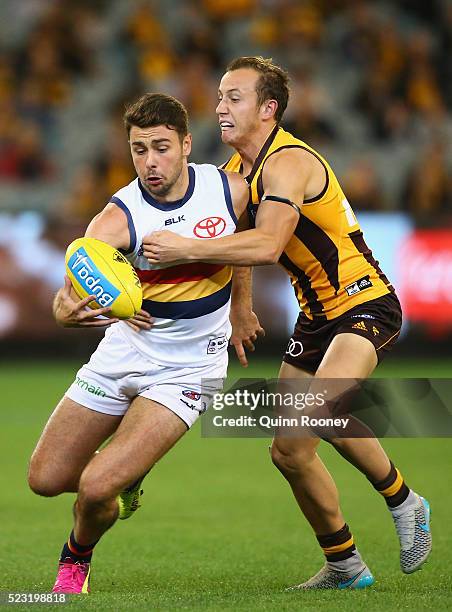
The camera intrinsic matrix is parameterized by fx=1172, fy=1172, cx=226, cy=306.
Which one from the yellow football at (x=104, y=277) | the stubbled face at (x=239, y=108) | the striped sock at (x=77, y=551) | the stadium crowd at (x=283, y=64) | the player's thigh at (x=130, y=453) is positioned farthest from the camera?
the stadium crowd at (x=283, y=64)

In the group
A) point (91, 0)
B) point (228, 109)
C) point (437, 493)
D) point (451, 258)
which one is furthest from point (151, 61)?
point (228, 109)

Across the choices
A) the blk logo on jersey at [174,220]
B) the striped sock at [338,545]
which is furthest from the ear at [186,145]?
the striped sock at [338,545]

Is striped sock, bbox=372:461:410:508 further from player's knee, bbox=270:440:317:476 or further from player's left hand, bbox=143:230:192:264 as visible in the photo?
player's left hand, bbox=143:230:192:264

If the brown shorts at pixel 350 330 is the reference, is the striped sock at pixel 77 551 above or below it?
below

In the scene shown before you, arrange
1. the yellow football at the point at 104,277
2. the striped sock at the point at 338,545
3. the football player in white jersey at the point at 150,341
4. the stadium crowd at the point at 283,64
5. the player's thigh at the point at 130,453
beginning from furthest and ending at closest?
1. the stadium crowd at the point at 283,64
2. the striped sock at the point at 338,545
3. the football player in white jersey at the point at 150,341
4. the player's thigh at the point at 130,453
5. the yellow football at the point at 104,277

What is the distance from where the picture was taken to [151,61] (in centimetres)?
1739

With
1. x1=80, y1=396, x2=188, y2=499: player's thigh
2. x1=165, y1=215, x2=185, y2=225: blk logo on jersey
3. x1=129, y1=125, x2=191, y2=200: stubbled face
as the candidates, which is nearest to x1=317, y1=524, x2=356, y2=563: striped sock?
x1=80, y1=396, x2=188, y2=499: player's thigh

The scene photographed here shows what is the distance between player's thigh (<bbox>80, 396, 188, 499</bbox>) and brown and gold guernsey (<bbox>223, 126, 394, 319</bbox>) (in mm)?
1093

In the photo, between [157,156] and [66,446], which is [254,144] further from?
[66,446]

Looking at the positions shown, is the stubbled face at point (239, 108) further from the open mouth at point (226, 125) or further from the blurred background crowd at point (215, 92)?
the blurred background crowd at point (215, 92)

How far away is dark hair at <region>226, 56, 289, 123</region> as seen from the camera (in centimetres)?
601

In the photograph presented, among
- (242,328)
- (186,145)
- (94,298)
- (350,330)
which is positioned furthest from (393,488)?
(186,145)

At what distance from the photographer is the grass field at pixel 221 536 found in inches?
211

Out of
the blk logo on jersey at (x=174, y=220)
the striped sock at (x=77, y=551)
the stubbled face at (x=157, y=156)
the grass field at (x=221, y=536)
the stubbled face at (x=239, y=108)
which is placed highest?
the stubbled face at (x=239, y=108)
